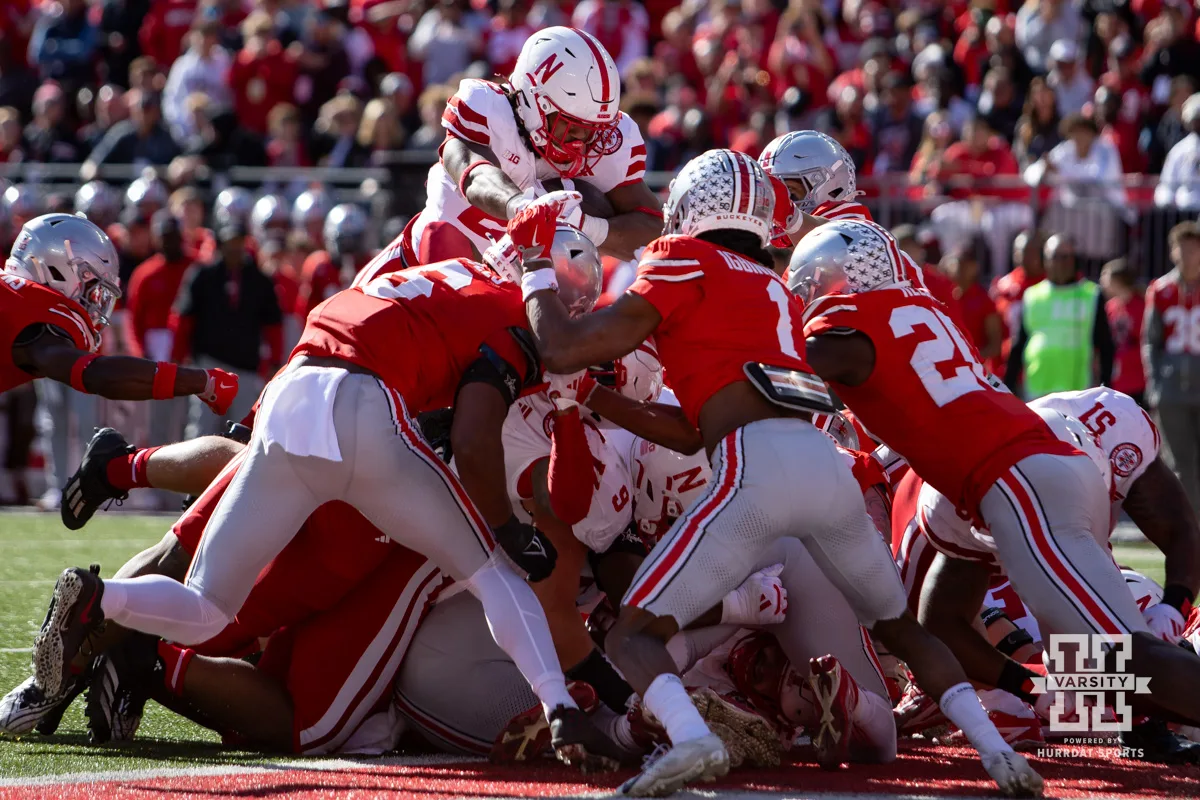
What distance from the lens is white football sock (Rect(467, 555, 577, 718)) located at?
4543 mm

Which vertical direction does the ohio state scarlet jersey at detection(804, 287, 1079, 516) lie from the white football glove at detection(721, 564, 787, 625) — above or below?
above

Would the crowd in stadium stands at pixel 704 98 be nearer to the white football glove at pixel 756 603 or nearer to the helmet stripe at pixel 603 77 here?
the helmet stripe at pixel 603 77

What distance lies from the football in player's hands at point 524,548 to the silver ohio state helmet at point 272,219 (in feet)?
28.5

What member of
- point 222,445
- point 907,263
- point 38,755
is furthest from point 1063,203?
point 38,755

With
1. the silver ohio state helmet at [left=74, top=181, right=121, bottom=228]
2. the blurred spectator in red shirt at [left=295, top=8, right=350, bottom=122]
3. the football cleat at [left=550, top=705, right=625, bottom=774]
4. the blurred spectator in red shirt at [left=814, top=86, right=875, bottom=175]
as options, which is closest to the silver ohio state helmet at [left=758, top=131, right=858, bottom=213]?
the football cleat at [left=550, top=705, right=625, bottom=774]

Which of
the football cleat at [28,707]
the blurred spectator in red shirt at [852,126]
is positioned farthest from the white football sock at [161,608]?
the blurred spectator in red shirt at [852,126]

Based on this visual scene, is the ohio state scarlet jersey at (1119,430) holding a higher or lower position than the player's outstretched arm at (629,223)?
lower

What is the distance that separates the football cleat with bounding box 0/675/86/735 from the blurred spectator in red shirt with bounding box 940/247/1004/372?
7.43 metres

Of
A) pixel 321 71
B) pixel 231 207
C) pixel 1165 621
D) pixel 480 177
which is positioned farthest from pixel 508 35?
pixel 1165 621

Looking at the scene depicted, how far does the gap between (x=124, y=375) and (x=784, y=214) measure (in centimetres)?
214

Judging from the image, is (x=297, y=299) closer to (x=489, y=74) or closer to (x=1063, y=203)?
(x=489, y=74)

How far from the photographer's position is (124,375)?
5602mm

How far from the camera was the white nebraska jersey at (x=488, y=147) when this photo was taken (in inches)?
242

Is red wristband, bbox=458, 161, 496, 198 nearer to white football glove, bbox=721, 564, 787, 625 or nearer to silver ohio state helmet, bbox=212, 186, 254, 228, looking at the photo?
white football glove, bbox=721, 564, 787, 625
